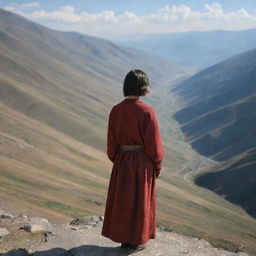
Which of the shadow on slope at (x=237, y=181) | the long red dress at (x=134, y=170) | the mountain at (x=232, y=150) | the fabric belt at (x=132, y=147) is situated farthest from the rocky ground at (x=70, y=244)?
the mountain at (x=232, y=150)

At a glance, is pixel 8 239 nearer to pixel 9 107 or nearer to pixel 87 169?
pixel 87 169

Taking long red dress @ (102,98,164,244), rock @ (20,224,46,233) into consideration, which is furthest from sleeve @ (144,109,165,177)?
rock @ (20,224,46,233)

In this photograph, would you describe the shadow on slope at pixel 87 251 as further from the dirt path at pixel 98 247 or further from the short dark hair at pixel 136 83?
the short dark hair at pixel 136 83

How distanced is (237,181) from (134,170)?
10764cm

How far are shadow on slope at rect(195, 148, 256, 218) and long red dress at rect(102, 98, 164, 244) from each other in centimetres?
9265

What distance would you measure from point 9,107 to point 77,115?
3832 cm

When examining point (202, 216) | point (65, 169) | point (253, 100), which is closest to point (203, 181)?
point (202, 216)

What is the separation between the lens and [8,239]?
40.2ft

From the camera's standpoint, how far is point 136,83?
9.23 metres

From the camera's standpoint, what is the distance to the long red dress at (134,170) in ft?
30.6

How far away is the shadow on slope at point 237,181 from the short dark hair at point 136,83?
9342 centimetres

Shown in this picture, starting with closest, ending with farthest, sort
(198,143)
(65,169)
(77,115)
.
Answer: (65,169) → (77,115) → (198,143)

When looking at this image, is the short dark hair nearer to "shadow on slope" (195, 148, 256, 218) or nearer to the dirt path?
the dirt path

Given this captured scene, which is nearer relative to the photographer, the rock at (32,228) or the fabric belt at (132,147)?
the fabric belt at (132,147)
